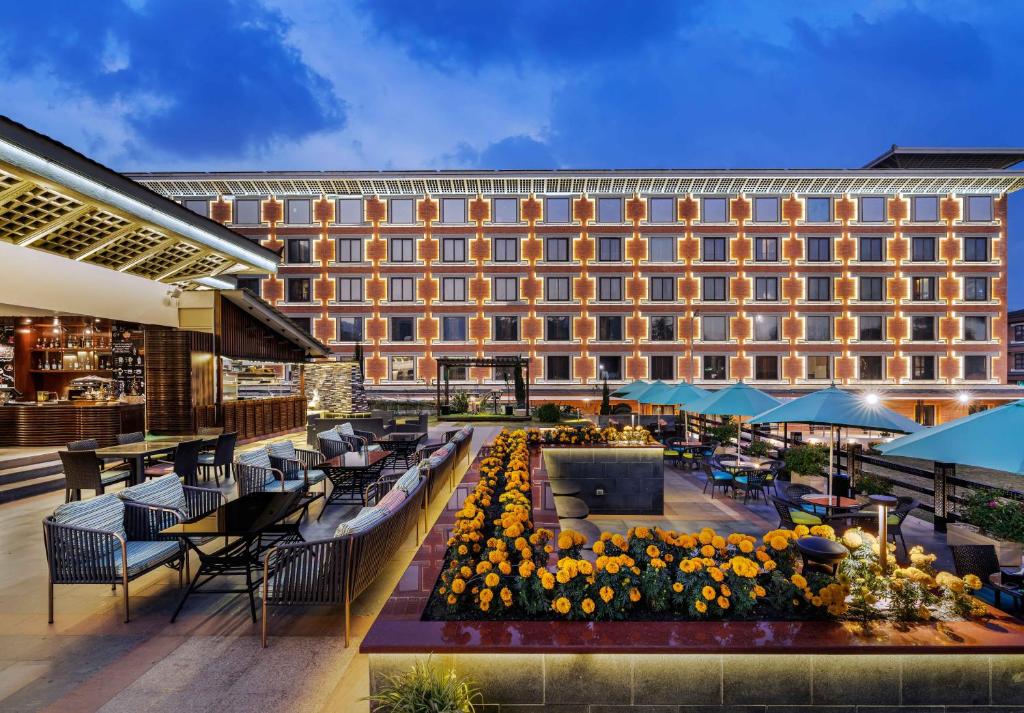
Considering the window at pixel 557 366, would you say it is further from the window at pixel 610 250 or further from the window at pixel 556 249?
the window at pixel 610 250

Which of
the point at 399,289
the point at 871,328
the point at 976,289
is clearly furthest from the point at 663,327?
the point at 976,289

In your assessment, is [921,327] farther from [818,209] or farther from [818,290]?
[818,209]

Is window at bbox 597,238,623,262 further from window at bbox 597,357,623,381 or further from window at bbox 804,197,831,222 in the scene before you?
window at bbox 804,197,831,222

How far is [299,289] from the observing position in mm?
29297

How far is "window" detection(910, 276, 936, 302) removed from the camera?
94.9 ft

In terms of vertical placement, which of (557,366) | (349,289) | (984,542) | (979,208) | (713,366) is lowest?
(984,542)

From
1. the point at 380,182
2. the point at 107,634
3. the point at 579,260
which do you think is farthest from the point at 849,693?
the point at 380,182

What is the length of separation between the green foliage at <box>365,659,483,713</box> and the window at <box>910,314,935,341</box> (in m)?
36.0

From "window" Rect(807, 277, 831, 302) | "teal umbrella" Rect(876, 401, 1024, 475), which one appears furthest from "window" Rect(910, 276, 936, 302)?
"teal umbrella" Rect(876, 401, 1024, 475)

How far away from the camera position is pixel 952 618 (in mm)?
3264

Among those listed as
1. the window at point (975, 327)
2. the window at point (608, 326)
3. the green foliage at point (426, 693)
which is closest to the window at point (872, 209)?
the window at point (975, 327)

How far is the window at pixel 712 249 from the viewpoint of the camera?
95.1 feet

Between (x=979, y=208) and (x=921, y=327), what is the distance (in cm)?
788

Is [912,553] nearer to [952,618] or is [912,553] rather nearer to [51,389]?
[952,618]
